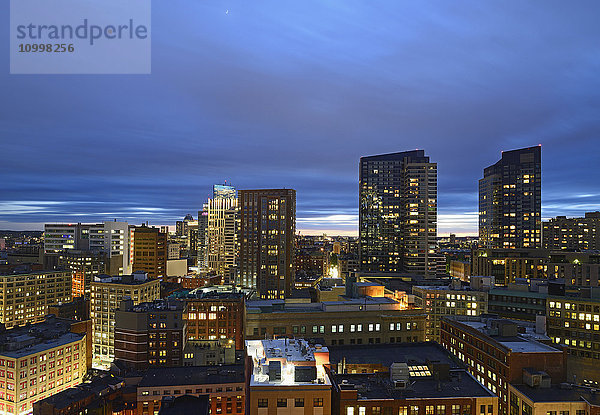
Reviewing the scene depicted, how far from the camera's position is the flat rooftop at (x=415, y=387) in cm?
5669

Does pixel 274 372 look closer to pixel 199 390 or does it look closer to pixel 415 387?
pixel 415 387

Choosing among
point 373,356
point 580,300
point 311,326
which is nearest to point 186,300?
point 311,326

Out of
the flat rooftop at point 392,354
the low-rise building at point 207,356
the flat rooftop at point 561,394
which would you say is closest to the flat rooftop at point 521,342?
the flat rooftop at point 561,394

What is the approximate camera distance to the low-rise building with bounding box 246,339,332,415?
50469mm

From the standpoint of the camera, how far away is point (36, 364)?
117438mm

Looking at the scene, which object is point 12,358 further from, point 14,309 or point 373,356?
point 373,356

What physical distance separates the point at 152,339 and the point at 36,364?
101ft

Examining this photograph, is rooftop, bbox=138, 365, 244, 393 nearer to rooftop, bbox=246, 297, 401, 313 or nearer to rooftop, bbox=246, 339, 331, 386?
rooftop, bbox=246, 297, 401, 313

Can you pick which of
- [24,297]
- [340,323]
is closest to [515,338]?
[340,323]

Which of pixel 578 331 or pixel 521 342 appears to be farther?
pixel 578 331

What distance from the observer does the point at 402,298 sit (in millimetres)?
139500

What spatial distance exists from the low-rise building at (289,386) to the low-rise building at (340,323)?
39.1 m

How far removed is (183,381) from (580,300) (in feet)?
338

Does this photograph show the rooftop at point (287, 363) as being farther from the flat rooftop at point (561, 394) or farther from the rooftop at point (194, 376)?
the rooftop at point (194, 376)
